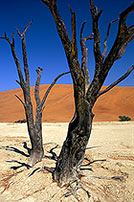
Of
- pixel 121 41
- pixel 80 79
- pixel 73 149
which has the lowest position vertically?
pixel 73 149

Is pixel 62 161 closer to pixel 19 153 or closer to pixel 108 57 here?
pixel 108 57

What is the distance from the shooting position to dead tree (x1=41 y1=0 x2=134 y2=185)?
85.8 inches

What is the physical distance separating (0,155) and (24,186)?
2038 millimetres

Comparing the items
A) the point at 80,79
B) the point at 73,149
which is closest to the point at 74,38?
the point at 80,79

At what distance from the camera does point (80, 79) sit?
2.31m

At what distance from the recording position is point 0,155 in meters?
4.43

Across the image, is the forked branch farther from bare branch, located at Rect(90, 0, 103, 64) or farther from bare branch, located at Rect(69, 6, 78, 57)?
bare branch, located at Rect(69, 6, 78, 57)

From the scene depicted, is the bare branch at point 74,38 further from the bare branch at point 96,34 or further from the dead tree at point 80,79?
the bare branch at point 96,34

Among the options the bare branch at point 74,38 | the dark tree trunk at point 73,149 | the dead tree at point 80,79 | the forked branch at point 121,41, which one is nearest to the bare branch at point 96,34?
the dead tree at point 80,79

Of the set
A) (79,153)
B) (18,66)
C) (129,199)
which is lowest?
(129,199)

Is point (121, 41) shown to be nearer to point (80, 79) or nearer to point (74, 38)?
point (74, 38)

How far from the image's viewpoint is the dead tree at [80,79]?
2180 mm

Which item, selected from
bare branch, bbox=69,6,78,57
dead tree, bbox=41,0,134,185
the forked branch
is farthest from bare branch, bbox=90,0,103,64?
bare branch, bbox=69,6,78,57

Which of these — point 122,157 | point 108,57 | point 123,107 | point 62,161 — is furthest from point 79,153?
point 123,107
